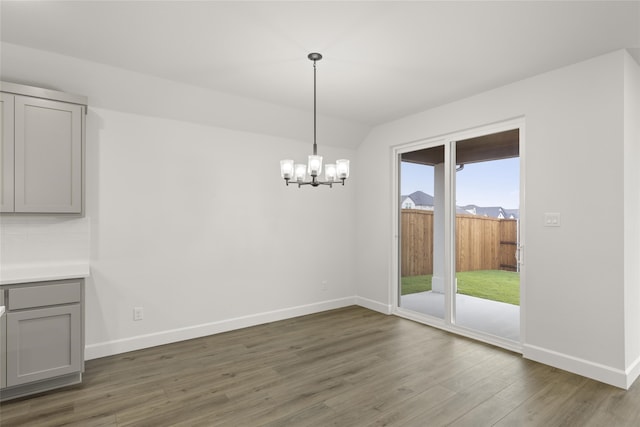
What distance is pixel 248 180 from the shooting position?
14.0 feet

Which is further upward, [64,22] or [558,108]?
[64,22]

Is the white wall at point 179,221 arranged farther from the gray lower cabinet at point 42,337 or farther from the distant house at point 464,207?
the distant house at point 464,207

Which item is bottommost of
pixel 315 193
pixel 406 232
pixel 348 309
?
pixel 348 309

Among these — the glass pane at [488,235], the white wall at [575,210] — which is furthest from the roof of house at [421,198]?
the white wall at [575,210]

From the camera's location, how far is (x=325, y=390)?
2695 millimetres

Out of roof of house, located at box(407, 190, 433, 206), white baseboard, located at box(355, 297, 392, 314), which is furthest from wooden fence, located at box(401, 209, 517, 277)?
white baseboard, located at box(355, 297, 392, 314)

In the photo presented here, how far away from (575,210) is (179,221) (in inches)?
156

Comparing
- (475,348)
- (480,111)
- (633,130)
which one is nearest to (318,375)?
(475,348)

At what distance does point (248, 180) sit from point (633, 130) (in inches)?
154

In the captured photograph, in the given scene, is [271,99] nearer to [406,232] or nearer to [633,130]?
[406,232]

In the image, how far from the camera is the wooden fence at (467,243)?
365cm

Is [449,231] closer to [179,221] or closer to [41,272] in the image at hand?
[179,221]

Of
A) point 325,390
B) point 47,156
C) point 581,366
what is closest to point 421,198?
point 581,366

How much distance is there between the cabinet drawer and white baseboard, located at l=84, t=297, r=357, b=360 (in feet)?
2.81
